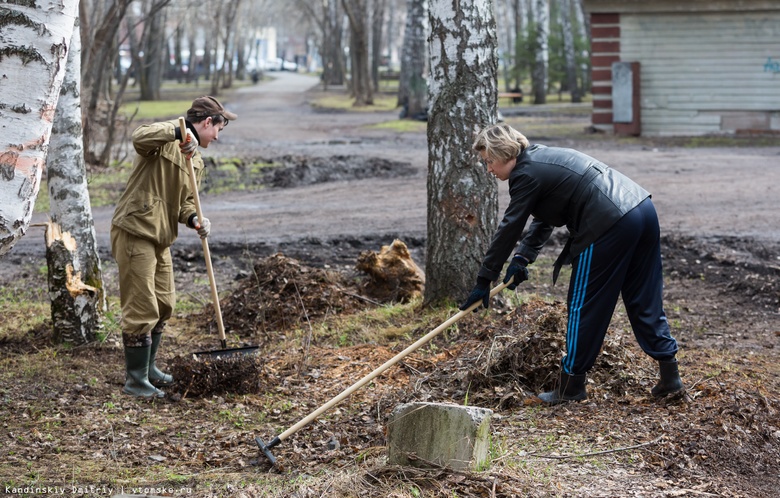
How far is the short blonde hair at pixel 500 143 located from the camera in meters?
4.81

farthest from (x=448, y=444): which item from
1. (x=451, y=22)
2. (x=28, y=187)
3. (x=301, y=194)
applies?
(x=301, y=194)

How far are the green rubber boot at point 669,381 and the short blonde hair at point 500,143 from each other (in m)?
1.45

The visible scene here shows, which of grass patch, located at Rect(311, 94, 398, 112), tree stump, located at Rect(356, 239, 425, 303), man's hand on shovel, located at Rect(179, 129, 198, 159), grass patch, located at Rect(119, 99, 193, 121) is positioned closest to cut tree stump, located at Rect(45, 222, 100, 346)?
man's hand on shovel, located at Rect(179, 129, 198, 159)

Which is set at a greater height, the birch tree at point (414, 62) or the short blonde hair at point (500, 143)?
the birch tree at point (414, 62)

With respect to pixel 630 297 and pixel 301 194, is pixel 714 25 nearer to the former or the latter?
pixel 301 194

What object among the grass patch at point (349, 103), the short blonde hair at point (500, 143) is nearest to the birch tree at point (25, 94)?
the short blonde hair at point (500, 143)

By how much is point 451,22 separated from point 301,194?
7.93 meters

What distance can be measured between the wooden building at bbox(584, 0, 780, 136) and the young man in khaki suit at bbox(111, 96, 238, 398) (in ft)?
56.7

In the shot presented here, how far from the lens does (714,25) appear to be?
21219 mm

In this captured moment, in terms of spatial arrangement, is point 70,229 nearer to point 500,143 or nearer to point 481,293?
point 481,293

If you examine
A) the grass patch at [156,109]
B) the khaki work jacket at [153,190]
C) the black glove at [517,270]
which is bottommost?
the black glove at [517,270]

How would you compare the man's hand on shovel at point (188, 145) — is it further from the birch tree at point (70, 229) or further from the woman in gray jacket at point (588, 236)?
the woman in gray jacket at point (588, 236)

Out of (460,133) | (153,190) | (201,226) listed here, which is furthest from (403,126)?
(153,190)

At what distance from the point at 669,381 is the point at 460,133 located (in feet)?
8.23
